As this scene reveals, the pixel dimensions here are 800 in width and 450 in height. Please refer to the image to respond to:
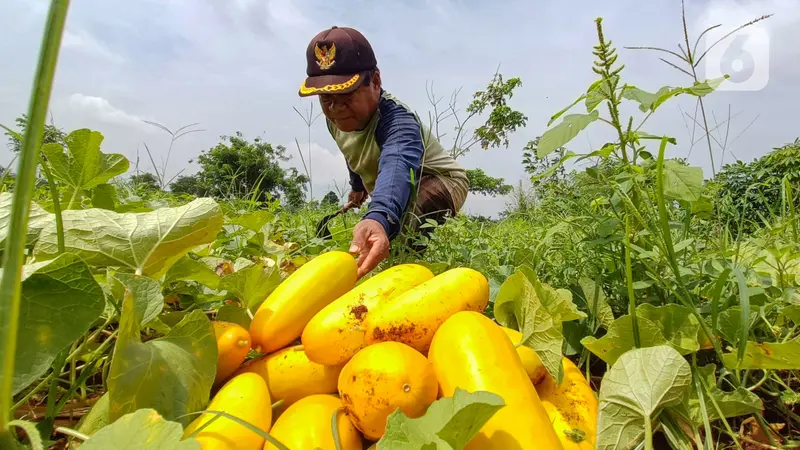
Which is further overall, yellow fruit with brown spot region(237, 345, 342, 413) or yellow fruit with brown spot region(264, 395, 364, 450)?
yellow fruit with brown spot region(237, 345, 342, 413)

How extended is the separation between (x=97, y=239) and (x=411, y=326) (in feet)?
2.00

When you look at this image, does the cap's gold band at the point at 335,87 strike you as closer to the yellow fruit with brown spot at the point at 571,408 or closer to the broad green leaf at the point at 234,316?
the broad green leaf at the point at 234,316

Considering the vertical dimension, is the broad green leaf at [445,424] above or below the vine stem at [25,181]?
below

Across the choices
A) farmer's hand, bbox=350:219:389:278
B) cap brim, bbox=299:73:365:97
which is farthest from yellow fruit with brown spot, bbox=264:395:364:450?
cap brim, bbox=299:73:365:97

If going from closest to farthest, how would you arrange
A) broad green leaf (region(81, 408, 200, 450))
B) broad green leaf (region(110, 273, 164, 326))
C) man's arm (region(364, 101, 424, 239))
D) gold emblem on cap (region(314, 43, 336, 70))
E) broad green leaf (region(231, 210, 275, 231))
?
1. broad green leaf (region(81, 408, 200, 450))
2. broad green leaf (region(110, 273, 164, 326))
3. broad green leaf (region(231, 210, 275, 231))
4. man's arm (region(364, 101, 424, 239))
5. gold emblem on cap (region(314, 43, 336, 70))

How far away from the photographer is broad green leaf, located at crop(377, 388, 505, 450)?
0.50 metres

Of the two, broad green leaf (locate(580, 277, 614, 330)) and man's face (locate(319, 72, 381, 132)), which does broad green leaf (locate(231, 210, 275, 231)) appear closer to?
broad green leaf (locate(580, 277, 614, 330))

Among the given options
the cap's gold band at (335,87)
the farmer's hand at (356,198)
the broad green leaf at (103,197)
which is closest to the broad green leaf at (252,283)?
the broad green leaf at (103,197)

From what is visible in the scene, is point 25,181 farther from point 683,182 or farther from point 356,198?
point 356,198

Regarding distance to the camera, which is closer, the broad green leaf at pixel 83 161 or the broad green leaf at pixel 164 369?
the broad green leaf at pixel 164 369

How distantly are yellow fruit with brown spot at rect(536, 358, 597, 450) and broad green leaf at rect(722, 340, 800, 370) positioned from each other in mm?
264

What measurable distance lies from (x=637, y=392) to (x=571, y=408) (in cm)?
11

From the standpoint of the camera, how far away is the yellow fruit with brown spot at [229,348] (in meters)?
0.85

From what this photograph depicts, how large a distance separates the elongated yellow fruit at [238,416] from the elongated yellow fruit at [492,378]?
0.95ft
